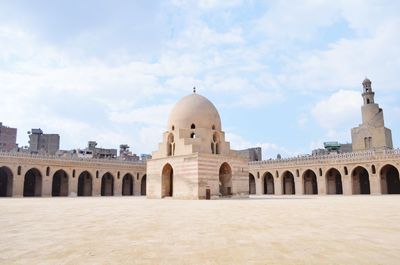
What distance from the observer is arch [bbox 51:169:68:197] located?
120 feet

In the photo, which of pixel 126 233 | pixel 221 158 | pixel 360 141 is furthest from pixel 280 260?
pixel 360 141

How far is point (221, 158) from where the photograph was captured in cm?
2442

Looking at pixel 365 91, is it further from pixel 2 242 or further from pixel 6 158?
pixel 2 242

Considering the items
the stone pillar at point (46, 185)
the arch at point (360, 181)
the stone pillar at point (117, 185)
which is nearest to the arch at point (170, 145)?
the stone pillar at point (117, 185)

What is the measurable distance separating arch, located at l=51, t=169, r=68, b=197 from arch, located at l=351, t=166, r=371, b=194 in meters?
29.6

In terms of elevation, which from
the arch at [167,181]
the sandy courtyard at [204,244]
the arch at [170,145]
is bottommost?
the sandy courtyard at [204,244]

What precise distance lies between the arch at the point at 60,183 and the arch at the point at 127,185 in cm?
724

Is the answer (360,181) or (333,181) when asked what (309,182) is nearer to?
(333,181)

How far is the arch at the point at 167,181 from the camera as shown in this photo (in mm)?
26013

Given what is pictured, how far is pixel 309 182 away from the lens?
38031 millimetres

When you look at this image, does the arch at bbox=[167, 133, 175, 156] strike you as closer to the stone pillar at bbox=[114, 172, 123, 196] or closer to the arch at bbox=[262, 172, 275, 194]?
the stone pillar at bbox=[114, 172, 123, 196]

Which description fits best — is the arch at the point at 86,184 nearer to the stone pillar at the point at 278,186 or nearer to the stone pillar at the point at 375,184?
the stone pillar at the point at 278,186

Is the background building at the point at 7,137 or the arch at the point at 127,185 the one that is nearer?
the arch at the point at 127,185

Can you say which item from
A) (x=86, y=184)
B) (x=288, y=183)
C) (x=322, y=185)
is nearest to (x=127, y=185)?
(x=86, y=184)
